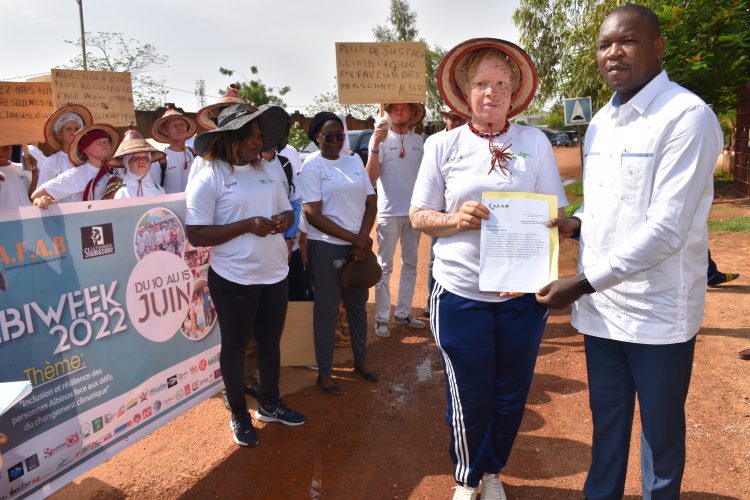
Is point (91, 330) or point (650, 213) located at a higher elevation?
point (650, 213)

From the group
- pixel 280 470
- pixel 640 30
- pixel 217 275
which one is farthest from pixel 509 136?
pixel 280 470

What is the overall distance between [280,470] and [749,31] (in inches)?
509

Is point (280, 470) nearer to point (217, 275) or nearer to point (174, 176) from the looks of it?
point (217, 275)

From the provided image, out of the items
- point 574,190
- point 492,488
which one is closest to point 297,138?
point 574,190

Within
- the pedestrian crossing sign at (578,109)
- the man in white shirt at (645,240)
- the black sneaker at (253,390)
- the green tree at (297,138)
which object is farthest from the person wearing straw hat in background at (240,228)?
the green tree at (297,138)

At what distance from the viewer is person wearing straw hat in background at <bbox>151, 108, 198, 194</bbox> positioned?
5016mm

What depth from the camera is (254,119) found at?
131 inches

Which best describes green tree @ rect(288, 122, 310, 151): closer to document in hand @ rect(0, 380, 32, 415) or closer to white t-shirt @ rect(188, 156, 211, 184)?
white t-shirt @ rect(188, 156, 211, 184)

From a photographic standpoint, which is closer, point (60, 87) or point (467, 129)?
point (467, 129)

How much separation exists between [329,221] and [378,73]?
5.23 ft

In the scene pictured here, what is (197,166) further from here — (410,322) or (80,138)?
(410,322)

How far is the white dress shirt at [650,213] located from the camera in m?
2.00

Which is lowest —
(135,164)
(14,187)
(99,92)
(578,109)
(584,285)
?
(584,285)

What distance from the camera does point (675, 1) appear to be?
45.3 ft
